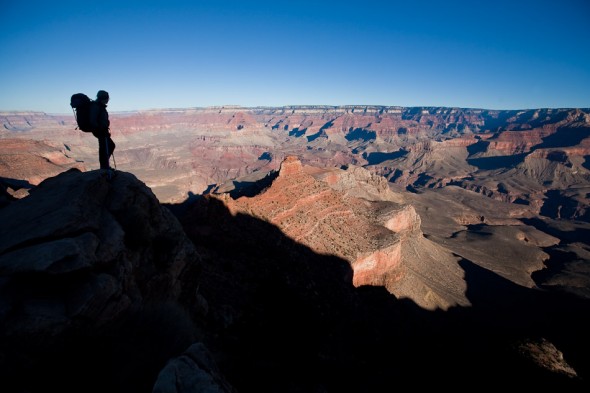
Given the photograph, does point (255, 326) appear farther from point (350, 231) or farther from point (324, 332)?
point (350, 231)

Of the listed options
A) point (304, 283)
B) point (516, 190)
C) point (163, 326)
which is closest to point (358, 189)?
point (304, 283)

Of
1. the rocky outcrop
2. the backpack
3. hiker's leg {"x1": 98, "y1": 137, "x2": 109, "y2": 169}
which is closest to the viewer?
the rocky outcrop

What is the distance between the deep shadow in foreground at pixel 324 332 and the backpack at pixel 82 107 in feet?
29.3

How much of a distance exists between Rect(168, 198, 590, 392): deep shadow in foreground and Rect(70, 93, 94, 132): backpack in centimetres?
893

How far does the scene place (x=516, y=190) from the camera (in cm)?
15650

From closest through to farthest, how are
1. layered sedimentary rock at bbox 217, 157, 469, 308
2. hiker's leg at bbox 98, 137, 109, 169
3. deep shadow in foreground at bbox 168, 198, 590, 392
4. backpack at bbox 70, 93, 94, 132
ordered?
backpack at bbox 70, 93, 94, 132, hiker's leg at bbox 98, 137, 109, 169, deep shadow in foreground at bbox 168, 198, 590, 392, layered sedimentary rock at bbox 217, 157, 469, 308

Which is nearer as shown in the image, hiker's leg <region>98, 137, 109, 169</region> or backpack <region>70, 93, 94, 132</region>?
backpack <region>70, 93, 94, 132</region>

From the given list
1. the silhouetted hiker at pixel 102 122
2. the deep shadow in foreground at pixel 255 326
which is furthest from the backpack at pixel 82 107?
the deep shadow in foreground at pixel 255 326

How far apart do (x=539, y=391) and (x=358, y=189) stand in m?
54.3

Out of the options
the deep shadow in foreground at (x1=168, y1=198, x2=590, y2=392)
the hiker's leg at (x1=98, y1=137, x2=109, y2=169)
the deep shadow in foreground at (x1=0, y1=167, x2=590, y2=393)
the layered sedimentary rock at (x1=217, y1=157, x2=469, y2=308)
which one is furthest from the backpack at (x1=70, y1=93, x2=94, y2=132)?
the layered sedimentary rock at (x1=217, y1=157, x2=469, y2=308)

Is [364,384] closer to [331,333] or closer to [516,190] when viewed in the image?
[331,333]

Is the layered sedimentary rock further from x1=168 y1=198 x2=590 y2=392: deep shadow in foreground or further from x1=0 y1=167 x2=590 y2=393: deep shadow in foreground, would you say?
x1=0 y1=167 x2=590 y2=393: deep shadow in foreground

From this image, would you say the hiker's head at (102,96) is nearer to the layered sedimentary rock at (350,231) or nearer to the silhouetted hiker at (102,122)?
the silhouetted hiker at (102,122)

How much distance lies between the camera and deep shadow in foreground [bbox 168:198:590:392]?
1542cm
